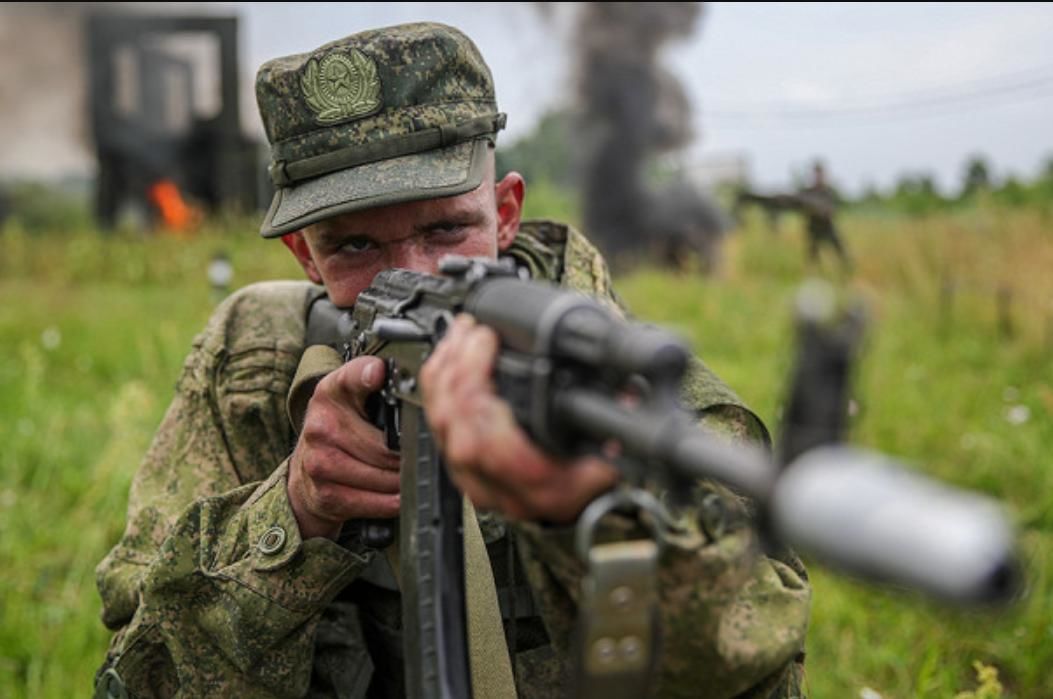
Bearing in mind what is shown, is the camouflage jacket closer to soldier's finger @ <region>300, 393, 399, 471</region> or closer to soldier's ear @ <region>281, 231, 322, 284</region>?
soldier's ear @ <region>281, 231, 322, 284</region>

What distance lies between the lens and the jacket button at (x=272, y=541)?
6.58 ft

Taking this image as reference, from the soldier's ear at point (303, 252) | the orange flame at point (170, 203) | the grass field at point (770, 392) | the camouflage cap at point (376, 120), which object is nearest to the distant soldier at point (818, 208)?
the grass field at point (770, 392)

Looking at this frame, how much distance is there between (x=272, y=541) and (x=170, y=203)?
646 inches

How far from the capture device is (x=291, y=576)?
2.02 meters

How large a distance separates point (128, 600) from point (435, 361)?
1.38m

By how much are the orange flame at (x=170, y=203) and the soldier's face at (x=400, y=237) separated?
15090 mm

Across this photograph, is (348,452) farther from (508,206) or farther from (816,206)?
(816,206)

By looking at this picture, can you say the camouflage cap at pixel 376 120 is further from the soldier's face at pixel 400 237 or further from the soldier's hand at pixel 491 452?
the soldier's hand at pixel 491 452

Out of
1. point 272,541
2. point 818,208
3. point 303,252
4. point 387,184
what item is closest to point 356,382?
point 272,541

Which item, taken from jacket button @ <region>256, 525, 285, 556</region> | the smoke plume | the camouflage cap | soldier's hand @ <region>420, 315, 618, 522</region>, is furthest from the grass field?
the smoke plume

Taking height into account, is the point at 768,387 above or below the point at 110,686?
below

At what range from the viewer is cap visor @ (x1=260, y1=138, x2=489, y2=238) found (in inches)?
84.0

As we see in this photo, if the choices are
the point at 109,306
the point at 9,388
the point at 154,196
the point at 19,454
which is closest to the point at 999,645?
the point at 19,454

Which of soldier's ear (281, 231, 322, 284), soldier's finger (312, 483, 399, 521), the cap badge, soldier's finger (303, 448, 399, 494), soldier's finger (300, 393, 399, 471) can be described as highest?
the cap badge
